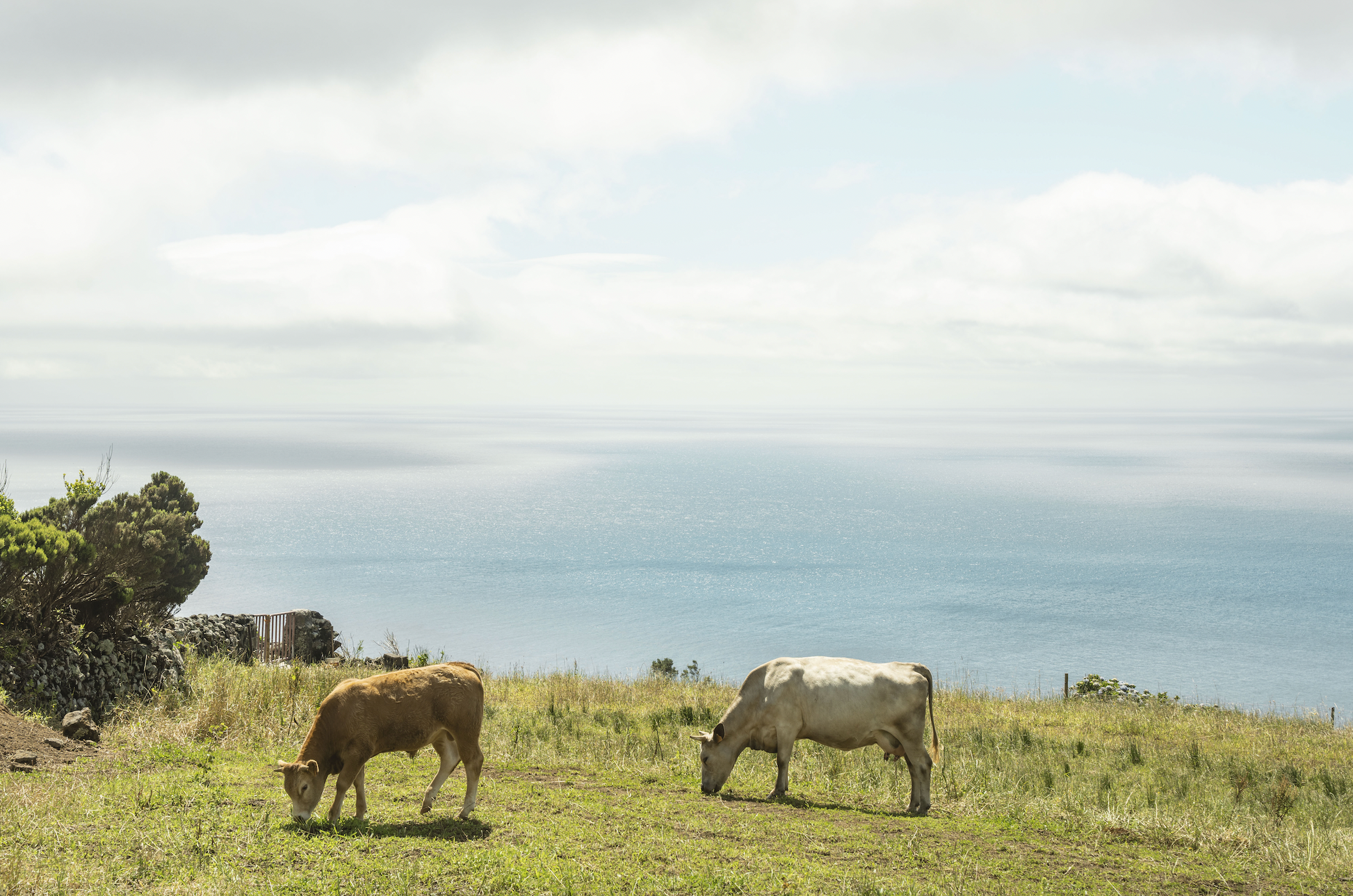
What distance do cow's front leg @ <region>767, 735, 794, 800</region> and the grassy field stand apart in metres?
0.20

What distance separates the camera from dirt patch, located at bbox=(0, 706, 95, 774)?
11188 millimetres

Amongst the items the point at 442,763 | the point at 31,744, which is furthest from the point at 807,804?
A: the point at 31,744

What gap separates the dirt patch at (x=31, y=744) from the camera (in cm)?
1119

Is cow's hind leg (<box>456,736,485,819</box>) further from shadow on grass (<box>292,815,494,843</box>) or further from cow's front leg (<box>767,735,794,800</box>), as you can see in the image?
cow's front leg (<box>767,735,794,800</box>)

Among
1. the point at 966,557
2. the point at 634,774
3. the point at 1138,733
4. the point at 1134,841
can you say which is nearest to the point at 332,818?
the point at 634,774

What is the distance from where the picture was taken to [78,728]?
511 inches

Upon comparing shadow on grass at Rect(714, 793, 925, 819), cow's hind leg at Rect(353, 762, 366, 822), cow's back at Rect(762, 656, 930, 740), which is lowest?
shadow on grass at Rect(714, 793, 925, 819)

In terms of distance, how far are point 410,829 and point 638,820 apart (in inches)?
97.9

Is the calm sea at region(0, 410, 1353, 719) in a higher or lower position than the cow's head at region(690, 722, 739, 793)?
lower

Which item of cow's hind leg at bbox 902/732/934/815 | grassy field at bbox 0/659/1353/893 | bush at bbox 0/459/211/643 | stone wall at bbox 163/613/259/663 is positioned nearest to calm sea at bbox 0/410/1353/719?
stone wall at bbox 163/613/259/663

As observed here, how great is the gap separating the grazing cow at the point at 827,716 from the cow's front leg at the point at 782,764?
1 centimetres

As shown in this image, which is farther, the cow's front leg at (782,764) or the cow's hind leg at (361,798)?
the cow's front leg at (782,764)

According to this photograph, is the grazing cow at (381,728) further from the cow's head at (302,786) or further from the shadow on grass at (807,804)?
the shadow on grass at (807,804)

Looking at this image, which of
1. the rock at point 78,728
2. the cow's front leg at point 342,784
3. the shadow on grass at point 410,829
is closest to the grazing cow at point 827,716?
the shadow on grass at point 410,829
